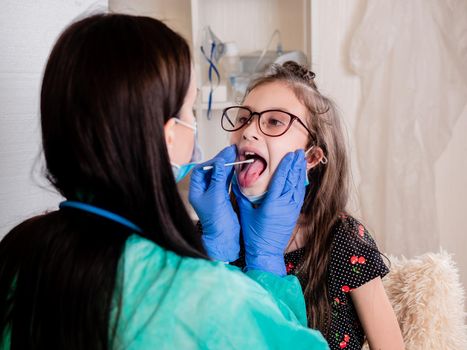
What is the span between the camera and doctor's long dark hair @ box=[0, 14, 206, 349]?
2.17 feet

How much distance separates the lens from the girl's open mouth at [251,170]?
121 cm

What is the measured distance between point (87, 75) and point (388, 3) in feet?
5.15

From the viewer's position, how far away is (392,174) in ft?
6.47

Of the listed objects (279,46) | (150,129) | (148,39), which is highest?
(279,46)

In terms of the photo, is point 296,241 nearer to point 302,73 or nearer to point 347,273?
point 347,273

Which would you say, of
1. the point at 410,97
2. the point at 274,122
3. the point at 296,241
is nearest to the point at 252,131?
the point at 274,122

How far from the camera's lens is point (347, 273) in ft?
3.72

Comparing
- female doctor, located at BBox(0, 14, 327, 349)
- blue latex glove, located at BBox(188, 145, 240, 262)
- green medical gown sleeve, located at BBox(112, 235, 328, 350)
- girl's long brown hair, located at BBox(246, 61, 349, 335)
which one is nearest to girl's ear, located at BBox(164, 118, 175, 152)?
female doctor, located at BBox(0, 14, 327, 349)

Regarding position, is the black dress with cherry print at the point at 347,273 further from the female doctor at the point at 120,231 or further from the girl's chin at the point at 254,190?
the female doctor at the point at 120,231

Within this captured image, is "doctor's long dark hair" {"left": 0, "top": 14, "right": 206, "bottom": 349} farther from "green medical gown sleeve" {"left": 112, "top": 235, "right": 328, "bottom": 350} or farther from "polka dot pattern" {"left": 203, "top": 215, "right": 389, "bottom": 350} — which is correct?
"polka dot pattern" {"left": 203, "top": 215, "right": 389, "bottom": 350}

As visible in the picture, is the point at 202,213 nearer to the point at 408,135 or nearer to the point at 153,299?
the point at 153,299

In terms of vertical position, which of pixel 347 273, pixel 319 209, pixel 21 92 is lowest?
pixel 347 273

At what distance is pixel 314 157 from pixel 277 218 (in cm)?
23

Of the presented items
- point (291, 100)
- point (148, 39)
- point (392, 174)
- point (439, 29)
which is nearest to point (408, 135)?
point (392, 174)
